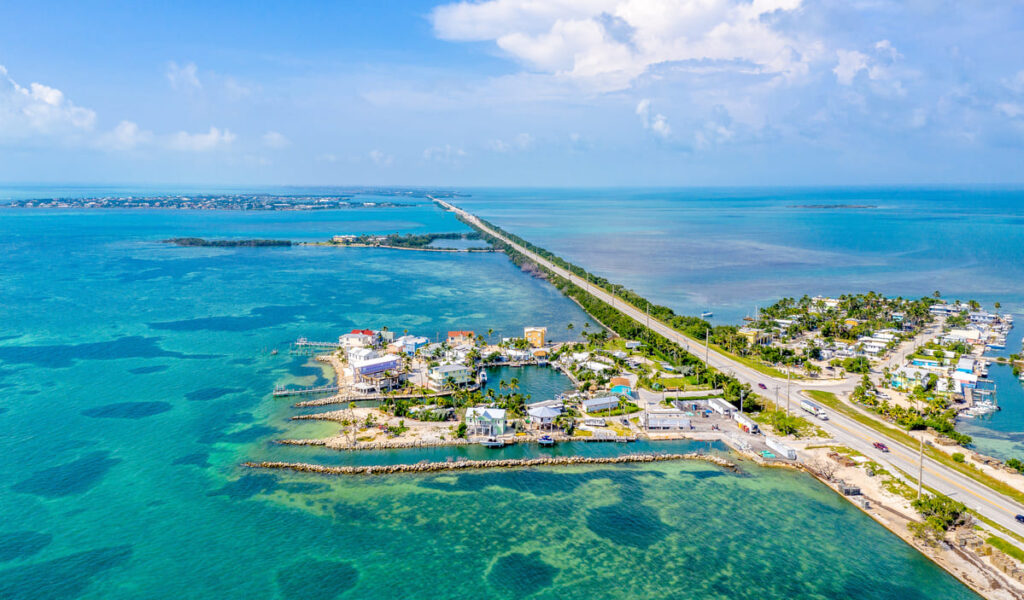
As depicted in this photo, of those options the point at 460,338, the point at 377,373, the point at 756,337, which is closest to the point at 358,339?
the point at 377,373

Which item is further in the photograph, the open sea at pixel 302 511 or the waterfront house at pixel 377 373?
the waterfront house at pixel 377 373

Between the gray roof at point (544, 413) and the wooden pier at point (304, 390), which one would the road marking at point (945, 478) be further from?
the wooden pier at point (304, 390)

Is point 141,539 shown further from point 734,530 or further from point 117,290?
point 117,290

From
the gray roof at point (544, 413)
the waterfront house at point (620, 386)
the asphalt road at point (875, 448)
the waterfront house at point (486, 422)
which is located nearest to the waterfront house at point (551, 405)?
the gray roof at point (544, 413)

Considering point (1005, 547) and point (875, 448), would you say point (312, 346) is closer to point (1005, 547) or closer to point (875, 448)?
point (875, 448)

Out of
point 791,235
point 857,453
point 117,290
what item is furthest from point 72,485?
point 791,235

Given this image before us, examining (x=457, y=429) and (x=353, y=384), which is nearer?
(x=457, y=429)
